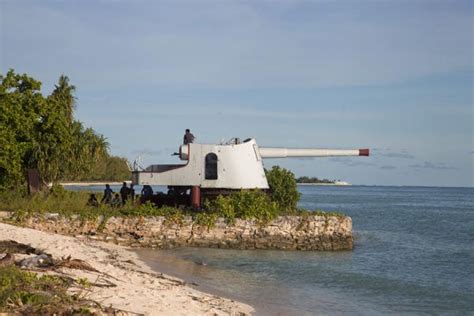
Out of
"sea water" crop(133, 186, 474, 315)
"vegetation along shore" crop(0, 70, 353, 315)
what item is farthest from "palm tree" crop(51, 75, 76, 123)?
"sea water" crop(133, 186, 474, 315)

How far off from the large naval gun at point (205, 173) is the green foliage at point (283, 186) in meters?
5.71

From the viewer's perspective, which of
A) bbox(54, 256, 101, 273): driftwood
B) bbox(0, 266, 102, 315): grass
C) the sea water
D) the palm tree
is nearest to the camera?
bbox(0, 266, 102, 315): grass

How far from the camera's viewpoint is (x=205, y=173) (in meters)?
23.9

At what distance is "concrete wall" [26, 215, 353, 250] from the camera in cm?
2184

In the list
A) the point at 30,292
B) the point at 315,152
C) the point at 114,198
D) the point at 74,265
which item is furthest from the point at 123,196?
the point at 30,292

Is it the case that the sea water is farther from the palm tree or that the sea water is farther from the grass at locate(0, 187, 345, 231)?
the palm tree

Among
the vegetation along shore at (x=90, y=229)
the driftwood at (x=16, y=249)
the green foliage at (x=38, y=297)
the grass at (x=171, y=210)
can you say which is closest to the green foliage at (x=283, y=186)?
the vegetation along shore at (x=90, y=229)

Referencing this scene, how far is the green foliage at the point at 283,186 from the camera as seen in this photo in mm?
30266

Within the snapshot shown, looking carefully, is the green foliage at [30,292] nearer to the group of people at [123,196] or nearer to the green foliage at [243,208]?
the green foliage at [243,208]

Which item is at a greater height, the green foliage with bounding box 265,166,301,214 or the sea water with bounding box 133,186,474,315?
the green foliage with bounding box 265,166,301,214

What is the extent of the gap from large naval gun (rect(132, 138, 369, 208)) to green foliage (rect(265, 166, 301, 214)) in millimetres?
5712

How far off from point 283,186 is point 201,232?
30.9ft

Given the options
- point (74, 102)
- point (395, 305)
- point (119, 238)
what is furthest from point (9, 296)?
point (74, 102)

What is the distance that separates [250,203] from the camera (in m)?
22.8
